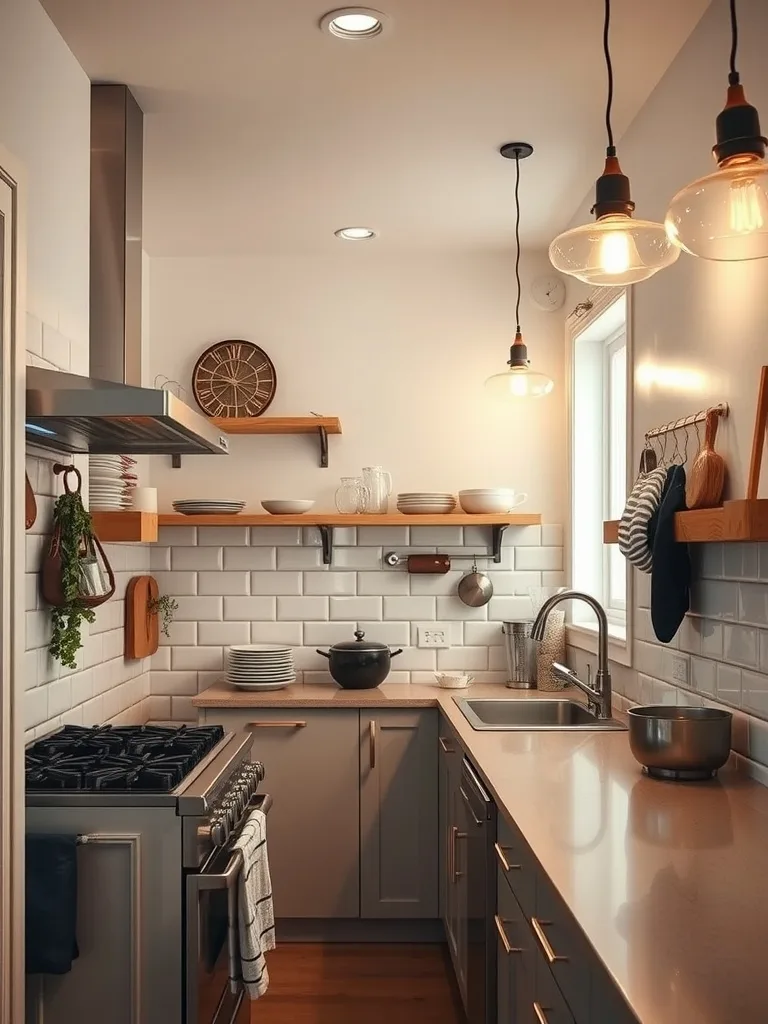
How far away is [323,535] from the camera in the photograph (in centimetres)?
448

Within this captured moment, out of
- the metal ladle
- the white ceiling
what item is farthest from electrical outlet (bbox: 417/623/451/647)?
the white ceiling

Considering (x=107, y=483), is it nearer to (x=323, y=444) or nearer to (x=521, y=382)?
(x=323, y=444)

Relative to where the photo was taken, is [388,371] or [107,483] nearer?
[107,483]

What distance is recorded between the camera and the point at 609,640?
11.7 feet

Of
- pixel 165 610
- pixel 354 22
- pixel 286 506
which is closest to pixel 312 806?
pixel 165 610

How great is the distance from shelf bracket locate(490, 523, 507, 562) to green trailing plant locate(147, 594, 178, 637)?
1397 millimetres

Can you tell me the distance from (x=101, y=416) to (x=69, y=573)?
2.05 feet

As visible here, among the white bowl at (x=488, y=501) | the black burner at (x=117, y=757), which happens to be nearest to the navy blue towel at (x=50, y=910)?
the black burner at (x=117, y=757)

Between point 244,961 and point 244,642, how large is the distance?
2.15 metres

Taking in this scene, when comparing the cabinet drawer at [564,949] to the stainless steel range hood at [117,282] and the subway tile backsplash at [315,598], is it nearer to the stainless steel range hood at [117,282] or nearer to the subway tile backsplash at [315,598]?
the stainless steel range hood at [117,282]

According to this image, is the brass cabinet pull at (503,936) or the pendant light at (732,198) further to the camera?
the brass cabinet pull at (503,936)

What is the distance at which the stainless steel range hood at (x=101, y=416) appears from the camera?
7.41 feet

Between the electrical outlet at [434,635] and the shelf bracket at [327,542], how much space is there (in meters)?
0.49

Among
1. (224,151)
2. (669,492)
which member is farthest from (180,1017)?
(224,151)
